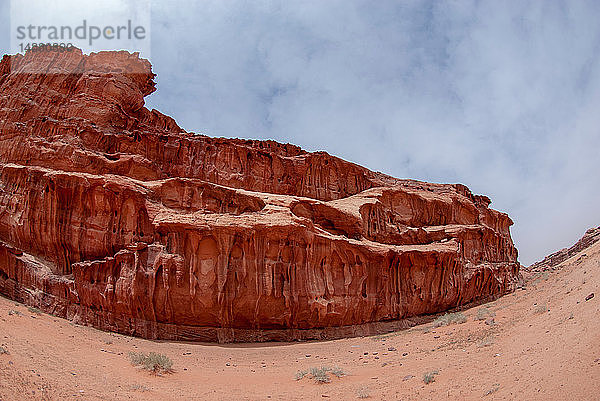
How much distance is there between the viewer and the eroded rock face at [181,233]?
18641mm

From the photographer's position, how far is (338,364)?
49.5ft

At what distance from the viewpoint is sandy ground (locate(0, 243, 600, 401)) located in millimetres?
8758

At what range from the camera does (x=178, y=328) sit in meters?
18.9

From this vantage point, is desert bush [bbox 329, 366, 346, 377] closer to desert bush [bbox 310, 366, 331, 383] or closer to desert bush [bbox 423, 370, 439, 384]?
desert bush [bbox 310, 366, 331, 383]

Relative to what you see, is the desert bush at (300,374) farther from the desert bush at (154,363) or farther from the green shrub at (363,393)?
the desert bush at (154,363)

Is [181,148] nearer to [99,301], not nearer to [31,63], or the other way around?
[31,63]

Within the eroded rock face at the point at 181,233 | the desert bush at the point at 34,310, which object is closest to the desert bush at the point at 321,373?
the eroded rock face at the point at 181,233

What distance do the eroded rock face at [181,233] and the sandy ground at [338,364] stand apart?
1872 mm

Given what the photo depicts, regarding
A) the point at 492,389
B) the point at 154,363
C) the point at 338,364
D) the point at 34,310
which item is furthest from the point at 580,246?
the point at 34,310

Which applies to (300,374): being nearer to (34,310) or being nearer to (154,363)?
(154,363)

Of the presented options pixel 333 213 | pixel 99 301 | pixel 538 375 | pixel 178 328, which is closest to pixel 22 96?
pixel 99 301

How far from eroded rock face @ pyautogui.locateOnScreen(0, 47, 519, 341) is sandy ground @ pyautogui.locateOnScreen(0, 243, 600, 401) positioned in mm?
1872

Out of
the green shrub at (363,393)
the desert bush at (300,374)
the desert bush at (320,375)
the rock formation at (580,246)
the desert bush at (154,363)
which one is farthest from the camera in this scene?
the rock formation at (580,246)

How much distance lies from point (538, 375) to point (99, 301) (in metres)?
17.3
